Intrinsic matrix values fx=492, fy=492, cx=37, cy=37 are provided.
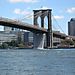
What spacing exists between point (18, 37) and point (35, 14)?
72.6 m

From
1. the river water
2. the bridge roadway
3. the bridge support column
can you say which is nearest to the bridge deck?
the bridge roadway

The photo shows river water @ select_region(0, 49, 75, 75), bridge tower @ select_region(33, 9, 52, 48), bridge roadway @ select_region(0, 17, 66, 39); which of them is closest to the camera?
river water @ select_region(0, 49, 75, 75)

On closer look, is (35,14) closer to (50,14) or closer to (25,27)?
(50,14)

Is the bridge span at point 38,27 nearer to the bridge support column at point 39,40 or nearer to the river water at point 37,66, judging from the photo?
the bridge support column at point 39,40

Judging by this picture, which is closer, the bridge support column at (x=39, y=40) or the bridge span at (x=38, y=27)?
the bridge span at (x=38, y=27)

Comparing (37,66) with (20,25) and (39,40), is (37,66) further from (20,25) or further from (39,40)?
(39,40)

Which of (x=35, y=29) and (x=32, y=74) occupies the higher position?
(x=35, y=29)

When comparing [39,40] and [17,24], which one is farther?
[39,40]

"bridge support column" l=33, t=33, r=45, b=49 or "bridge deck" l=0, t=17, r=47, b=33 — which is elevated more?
"bridge deck" l=0, t=17, r=47, b=33

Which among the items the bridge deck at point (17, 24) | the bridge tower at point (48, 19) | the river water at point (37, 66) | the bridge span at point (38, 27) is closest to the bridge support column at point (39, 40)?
the bridge span at point (38, 27)

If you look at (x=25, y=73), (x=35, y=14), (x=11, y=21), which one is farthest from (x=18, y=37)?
(x=25, y=73)

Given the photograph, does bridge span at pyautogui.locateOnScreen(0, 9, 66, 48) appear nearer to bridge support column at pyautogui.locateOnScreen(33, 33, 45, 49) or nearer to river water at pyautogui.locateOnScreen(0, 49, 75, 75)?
bridge support column at pyautogui.locateOnScreen(33, 33, 45, 49)

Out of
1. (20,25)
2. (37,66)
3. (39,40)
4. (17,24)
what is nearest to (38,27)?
(39,40)

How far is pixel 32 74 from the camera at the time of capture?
33.8 metres
